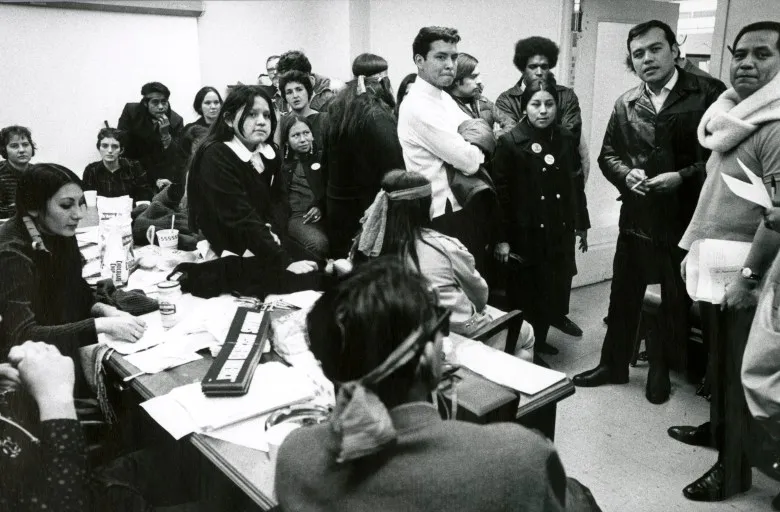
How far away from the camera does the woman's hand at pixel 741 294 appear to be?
5.12ft

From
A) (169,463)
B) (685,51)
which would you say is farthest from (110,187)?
(685,51)

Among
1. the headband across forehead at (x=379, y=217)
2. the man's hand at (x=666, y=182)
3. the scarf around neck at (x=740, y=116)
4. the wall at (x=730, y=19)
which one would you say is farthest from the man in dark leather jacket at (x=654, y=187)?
the headband across forehead at (x=379, y=217)

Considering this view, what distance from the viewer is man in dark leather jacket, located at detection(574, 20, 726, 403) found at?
2041 millimetres

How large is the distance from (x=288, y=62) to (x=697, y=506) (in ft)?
6.78

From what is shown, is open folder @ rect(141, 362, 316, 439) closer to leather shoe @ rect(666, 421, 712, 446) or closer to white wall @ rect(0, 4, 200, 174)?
white wall @ rect(0, 4, 200, 174)

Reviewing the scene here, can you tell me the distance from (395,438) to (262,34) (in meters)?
1.51

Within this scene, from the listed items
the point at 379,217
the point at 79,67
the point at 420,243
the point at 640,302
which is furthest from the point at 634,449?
the point at 79,67

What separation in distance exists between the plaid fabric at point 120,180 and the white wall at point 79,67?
0.82ft

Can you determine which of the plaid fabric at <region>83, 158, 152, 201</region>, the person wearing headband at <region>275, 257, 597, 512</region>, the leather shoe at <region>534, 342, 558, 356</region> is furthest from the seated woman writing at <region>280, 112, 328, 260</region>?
the person wearing headband at <region>275, 257, 597, 512</region>

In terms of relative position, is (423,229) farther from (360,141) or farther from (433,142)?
(360,141)

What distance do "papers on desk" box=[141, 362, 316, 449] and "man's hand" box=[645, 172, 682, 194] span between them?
56.9 inches

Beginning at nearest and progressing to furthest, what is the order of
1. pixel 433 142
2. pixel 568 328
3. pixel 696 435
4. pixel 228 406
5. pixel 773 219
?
pixel 228 406 → pixel 773 219 → pixel 696 435 → pixel 433 142 → pixel 568 328

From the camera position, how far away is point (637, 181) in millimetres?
2135

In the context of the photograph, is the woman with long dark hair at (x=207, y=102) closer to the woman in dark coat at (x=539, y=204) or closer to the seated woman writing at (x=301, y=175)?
the seated woman writing at (x=301, y=175)
